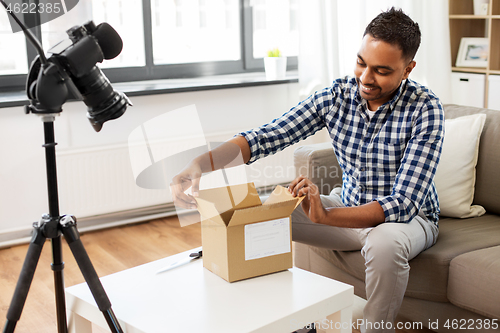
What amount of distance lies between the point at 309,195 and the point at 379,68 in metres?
0.47

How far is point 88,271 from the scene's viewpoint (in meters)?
1.11

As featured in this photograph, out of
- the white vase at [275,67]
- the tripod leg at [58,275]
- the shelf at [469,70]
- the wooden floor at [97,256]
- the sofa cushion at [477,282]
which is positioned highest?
the white vase at [275,67]

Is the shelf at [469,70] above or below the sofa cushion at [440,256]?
above

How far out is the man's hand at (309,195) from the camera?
4.51 ft

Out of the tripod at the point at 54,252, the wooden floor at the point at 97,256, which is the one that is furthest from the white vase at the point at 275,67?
the tripod at the point at 54,252

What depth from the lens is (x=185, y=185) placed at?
135 centimetres

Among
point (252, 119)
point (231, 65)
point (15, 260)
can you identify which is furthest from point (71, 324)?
point (231, 65)

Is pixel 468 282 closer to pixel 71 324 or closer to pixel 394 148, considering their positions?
pixel 394 148

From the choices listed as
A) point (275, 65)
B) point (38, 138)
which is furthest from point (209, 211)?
point (275, 65)

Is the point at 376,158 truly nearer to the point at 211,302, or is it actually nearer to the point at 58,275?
the point at 211,302

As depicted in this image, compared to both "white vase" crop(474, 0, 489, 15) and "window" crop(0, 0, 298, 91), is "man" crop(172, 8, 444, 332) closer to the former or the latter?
"window" crop(0, 0, 298, 91)

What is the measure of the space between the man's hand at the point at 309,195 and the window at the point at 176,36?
192 centimetres

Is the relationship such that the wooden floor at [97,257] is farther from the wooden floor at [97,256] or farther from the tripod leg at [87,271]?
the tripod leg at [87,271]

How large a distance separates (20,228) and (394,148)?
6.35ft
